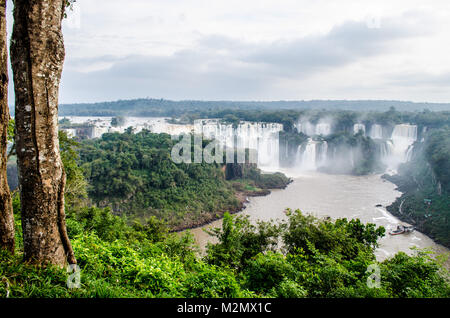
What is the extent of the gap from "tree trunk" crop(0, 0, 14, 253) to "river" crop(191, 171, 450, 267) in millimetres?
14970

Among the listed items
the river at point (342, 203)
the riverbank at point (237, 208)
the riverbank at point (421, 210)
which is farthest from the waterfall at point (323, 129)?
the riverbank at point (421, 210)

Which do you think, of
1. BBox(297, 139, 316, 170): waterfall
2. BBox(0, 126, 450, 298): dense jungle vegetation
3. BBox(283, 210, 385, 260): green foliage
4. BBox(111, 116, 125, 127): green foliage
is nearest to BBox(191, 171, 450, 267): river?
BBox(297, 139, 316, 170): waterfall

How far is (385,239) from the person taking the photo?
2047 centimetres

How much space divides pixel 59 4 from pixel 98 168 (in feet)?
82.5

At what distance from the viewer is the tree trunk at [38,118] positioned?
2.98 m

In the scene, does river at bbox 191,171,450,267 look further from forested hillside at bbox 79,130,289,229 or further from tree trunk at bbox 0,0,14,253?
tree trunk at bbox 0,0,14,253

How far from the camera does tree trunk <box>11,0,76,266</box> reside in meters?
2.98

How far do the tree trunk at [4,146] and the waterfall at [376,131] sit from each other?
62670 millimetres

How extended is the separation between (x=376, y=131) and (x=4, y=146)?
63576 mm

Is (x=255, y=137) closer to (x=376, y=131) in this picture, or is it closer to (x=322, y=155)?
(x=322, y=155)

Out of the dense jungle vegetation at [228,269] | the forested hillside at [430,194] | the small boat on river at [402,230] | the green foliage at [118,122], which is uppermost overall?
the green foliage at [118,122]

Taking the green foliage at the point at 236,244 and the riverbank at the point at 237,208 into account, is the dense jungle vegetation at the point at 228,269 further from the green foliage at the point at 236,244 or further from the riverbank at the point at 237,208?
the riverbank at the point at 237,208
